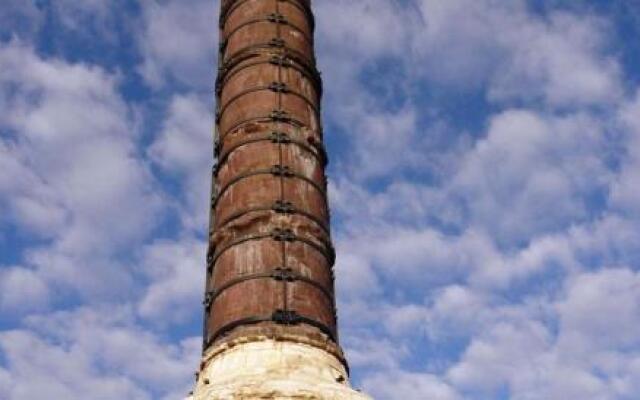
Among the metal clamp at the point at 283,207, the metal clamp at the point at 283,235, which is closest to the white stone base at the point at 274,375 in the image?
the metal clamp at the point at 283,235

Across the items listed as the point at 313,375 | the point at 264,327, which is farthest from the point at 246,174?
the point at 313,375

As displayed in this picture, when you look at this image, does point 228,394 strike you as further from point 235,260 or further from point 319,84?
point 319,84

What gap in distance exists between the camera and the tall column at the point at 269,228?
8.28 m

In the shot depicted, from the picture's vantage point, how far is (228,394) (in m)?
7.64

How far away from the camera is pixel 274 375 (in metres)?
8.02

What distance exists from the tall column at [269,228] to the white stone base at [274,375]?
0.01 meters

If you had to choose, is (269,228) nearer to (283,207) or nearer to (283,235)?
(283,235)

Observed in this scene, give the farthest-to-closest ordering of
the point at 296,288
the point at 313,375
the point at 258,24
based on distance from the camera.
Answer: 1. the point at 258,24
2. the point at 296,288
3. the point at 313,375

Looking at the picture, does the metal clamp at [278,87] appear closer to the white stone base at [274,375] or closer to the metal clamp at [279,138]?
the metal clamp at [279,138]

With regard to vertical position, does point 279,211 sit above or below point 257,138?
below

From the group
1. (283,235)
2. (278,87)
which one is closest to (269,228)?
(283,235)

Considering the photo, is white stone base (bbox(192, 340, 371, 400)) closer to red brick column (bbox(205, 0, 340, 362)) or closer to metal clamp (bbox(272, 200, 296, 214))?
red brick column (bbox(205, 0, 340, 362))

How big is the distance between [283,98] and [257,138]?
81 cm

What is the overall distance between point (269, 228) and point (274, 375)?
190 cm
